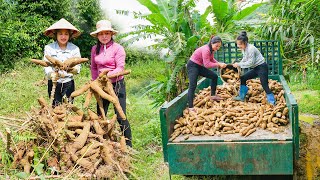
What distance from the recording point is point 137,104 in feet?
29.9

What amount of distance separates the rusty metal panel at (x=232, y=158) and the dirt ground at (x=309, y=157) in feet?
2.41

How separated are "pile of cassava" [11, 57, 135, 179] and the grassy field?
1.02 feet

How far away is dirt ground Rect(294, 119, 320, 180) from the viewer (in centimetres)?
406

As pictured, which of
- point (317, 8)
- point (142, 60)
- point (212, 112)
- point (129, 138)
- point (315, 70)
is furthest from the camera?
point (142, 60)

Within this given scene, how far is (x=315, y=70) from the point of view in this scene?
7273mm

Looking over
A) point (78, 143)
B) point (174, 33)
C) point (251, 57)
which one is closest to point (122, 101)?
point (78, 143)

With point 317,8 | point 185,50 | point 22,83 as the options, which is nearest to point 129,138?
point 185,50

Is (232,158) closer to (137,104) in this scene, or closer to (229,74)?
(229,74)

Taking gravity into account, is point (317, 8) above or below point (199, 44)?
above

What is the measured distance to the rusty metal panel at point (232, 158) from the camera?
337 cm

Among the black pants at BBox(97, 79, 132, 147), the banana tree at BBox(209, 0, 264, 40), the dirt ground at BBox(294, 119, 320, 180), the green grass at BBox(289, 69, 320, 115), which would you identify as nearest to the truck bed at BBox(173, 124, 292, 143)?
the dirt ground at BBox(294, 119, 320, 180)

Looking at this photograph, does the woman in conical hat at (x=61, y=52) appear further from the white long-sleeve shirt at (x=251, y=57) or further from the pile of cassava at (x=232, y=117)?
the white long-sleeve shirt at (x=251, y=57)

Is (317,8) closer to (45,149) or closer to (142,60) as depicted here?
(45,149)

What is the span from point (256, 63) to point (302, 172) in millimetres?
1395
